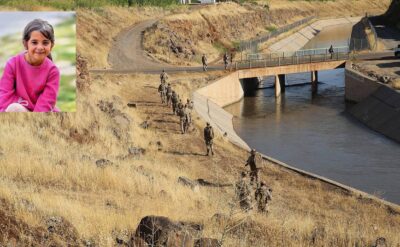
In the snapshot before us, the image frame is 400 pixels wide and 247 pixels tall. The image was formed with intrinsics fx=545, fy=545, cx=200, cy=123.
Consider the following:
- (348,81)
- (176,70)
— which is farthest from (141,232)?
(348,81)

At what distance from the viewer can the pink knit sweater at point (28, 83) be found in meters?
15.3

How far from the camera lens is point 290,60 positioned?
61594 millimetres

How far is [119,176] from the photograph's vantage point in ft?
60.8

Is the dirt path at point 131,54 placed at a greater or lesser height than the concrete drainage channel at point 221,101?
greater

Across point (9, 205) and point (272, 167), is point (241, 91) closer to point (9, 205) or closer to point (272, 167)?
point (272, 167)

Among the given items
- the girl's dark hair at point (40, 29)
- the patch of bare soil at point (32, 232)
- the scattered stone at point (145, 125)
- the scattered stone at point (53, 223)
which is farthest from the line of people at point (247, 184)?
the girl's dark hair at point (40, 29)

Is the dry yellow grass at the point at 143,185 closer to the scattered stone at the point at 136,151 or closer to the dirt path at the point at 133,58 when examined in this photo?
the scattered stone at the point at 136,151

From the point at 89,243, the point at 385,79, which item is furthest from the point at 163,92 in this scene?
the point at 89,243

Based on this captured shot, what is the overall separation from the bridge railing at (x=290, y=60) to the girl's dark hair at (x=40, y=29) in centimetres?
4414

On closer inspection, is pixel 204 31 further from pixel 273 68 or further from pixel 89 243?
→ pixel 89 243

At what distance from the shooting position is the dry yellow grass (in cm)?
1298

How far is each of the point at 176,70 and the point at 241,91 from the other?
875 centimetres

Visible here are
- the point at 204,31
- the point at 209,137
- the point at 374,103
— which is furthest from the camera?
the point at 204,31

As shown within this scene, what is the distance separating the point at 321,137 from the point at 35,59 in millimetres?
31371
